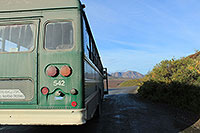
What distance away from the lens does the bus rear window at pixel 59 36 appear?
3457 millimetres

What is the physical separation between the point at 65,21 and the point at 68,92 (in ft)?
4.90

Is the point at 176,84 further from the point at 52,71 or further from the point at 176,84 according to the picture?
the point at 52,71

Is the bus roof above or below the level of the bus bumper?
above

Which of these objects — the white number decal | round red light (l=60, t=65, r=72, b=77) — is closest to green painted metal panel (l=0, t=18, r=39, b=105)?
the white number decal

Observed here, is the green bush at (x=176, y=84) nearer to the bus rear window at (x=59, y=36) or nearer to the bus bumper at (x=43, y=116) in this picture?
the bus bumper at (x=43, y=116)

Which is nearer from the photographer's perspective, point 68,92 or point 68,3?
point 68,92

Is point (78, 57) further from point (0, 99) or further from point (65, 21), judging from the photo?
point (0, 99)

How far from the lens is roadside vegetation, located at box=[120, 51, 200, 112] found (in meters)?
7.77

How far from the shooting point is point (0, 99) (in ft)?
11.1

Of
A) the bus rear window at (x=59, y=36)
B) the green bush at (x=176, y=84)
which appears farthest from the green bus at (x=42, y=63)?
the green bush at (x=176, y=84)

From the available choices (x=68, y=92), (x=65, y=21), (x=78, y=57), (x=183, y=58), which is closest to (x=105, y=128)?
(x=68, y=92)

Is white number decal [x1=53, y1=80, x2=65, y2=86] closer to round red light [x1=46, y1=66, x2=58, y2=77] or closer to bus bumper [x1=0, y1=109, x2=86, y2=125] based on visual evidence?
round red light [x1=46, y1=66, x2=58, y2=77]

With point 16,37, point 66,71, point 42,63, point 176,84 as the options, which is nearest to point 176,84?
point 176,84

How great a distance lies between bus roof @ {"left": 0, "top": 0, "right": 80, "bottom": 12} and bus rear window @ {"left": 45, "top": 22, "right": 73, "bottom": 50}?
0.39m
